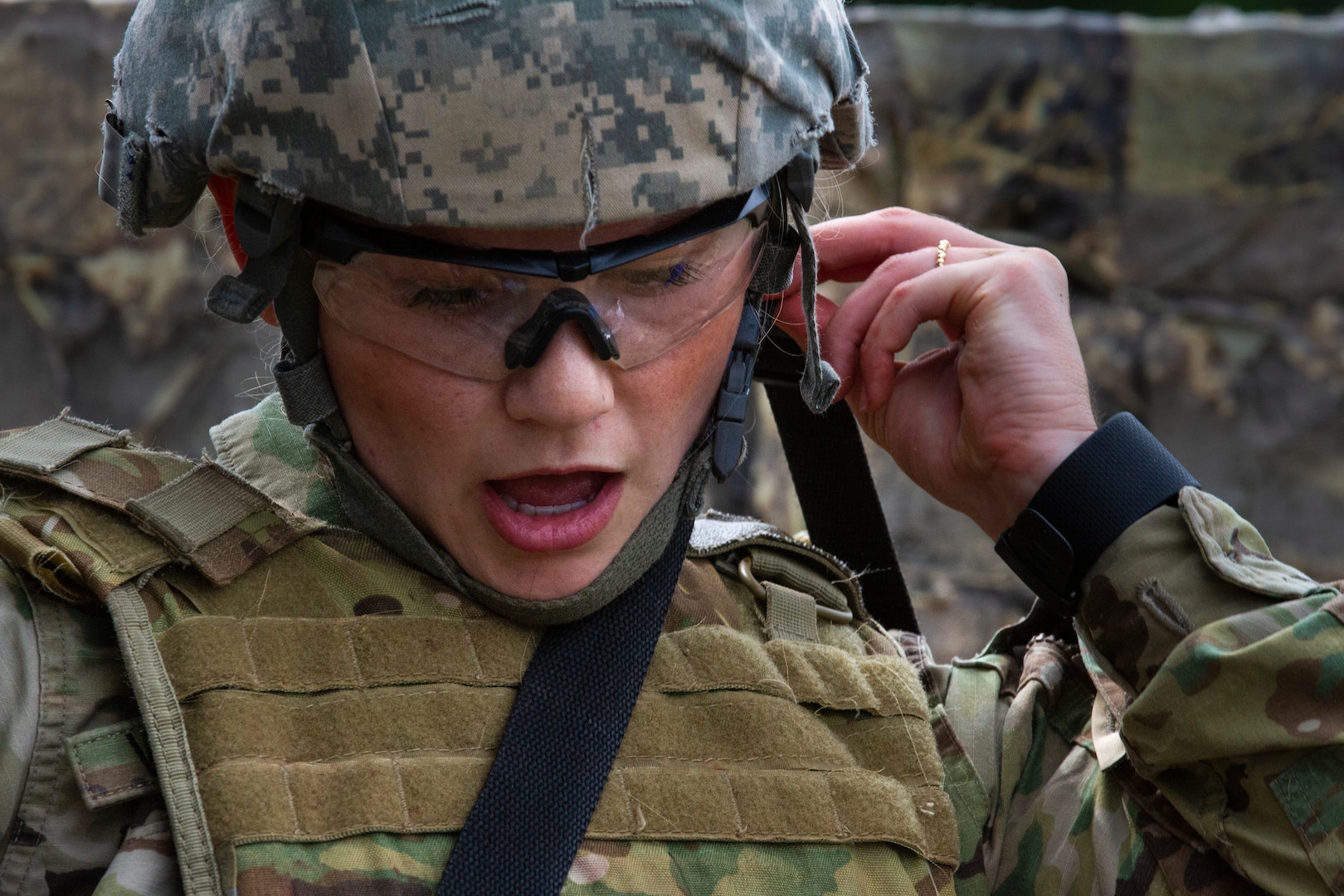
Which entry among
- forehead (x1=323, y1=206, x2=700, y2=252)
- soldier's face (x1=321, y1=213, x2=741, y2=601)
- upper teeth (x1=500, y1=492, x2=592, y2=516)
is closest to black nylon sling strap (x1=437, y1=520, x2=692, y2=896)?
soldier's face (x1=321, y1=213, x2=741, y2=601)

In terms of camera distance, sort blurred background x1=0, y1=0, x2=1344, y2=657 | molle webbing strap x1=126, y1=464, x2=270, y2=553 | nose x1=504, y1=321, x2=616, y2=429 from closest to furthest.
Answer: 1. nose x1=504, y1=321, x2=616, y2=429
2. molle webbing strap x1=126, y1=464, x2=270, y2=553
3. blurred background x1=0, y1=0, x2=1344, y2=657

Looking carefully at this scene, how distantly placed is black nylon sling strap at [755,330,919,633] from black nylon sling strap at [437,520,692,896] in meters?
0.50

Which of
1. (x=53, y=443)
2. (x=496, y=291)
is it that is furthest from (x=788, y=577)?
(x=53, y=443)

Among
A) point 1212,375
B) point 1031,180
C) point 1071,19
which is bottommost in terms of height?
point 1212,375

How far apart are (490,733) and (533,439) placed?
40cm

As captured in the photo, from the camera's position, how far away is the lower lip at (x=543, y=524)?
1771mm

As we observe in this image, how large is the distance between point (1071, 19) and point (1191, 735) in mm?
4474

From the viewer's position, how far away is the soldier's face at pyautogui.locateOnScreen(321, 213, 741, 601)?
1.67 metres

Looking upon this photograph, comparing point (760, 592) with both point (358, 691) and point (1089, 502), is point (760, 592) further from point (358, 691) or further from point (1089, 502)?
point (358, 691)

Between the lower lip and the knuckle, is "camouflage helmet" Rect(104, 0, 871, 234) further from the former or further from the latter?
the knuckle

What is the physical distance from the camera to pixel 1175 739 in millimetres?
1845

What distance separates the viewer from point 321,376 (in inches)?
71.6

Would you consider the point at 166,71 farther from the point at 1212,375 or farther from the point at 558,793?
the point at 1212,375

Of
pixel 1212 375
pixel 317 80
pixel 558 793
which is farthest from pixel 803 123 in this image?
pixel 1212 375
